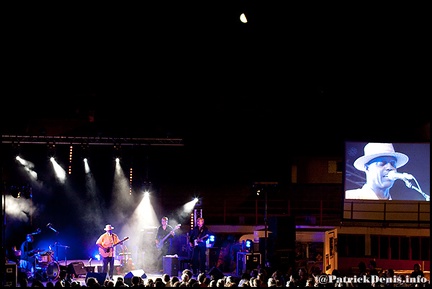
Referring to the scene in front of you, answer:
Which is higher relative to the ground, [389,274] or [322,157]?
[322,157]

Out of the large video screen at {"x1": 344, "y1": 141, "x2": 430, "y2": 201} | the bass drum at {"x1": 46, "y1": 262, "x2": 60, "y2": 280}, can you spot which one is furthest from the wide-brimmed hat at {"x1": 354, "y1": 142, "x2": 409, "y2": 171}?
the bass drum at {"x1": 46, "y1": 262, "x2": 60, "y2": 280}

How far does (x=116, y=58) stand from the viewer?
2131 cm

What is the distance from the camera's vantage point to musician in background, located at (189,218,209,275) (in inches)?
765

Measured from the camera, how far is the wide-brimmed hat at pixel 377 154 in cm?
1994

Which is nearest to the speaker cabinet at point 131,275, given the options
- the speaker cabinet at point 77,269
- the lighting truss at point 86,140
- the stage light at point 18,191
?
the speaker cabinet at point 77,269

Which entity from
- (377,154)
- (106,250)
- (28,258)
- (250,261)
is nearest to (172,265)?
(106,250)

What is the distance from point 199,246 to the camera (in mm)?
19500

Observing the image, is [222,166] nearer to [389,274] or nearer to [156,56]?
[156,56]

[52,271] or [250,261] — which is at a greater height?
[250,261]

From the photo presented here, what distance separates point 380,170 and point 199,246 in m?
5.94

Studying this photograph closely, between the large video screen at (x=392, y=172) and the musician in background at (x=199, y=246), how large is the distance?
4813 millimetres

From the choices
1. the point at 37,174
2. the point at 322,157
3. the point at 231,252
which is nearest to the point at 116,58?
the point at 37,174

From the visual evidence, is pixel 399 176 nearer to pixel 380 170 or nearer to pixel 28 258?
pixel 380 170

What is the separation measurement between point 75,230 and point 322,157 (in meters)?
9.83
